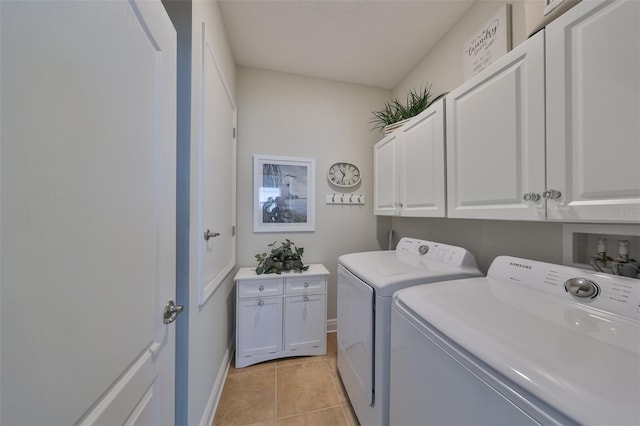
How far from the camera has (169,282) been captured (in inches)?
31.6

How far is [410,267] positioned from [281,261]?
1.17 meters

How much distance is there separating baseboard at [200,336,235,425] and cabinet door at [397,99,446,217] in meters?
1.84

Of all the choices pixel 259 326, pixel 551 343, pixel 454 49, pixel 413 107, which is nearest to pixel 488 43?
pixel 454 49

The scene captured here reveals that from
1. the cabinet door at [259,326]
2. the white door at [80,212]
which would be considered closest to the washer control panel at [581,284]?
the white door at [80,212]

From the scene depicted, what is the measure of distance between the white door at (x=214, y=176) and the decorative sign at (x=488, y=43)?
1.72m

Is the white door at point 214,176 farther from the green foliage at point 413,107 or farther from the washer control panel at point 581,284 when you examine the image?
the washer control panel at point 581,284

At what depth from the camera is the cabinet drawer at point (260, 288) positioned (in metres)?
1.81

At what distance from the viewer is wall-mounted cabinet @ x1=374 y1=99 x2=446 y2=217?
4.38ft

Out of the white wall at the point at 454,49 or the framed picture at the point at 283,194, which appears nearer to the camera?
the white wall at the point at 454,49

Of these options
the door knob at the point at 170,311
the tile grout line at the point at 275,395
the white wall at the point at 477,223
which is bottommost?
the tile grout line at the point at 275,395

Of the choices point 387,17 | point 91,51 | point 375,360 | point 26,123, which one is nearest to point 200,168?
point 91,51

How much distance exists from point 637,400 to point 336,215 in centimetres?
205

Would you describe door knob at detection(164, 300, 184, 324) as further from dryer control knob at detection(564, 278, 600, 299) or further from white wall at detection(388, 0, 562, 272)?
white wall at detection(388, 0, 562, 272)

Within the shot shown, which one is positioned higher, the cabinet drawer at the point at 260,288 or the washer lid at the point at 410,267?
the washer lid at the point at 410,267
